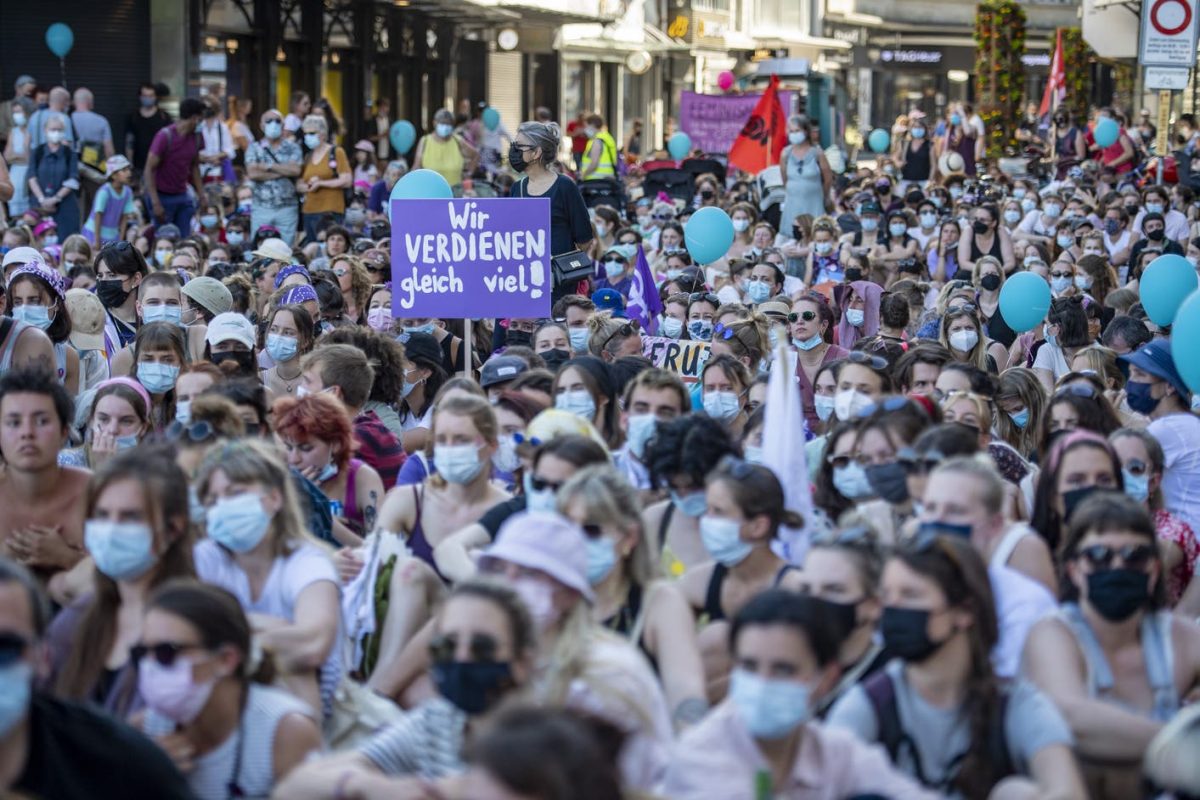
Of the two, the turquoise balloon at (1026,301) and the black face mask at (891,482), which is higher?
the turquoise balloon at (1026,301)

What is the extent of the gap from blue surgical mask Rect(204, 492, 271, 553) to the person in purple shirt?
594 inches

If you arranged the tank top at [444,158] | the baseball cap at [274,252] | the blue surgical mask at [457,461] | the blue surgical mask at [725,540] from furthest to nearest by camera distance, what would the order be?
the tank top at [444,158]
the baseball cap at [274,252]
the blue surgical mask at [457,461]
the blue surgical mask at [725,540]

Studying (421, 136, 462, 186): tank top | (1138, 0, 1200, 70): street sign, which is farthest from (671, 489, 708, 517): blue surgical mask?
(421, 136, 462, 186): tank top

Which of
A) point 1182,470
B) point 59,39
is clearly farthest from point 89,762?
point 59,39

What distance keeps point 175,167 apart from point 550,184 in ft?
30.4

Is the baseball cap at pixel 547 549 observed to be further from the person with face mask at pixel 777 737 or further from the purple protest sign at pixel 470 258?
the purple protest sign at pixel 470 258

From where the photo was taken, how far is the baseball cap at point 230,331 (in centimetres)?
925

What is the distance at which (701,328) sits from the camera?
12.3 metres

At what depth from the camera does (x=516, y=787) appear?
355cm

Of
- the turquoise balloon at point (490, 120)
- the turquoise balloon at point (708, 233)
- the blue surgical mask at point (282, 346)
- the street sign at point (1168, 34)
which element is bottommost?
the blue surgical mask at point (282, 346)

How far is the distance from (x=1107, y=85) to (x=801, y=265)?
60.8 m

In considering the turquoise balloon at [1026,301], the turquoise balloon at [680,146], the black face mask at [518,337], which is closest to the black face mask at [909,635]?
the black face mask at [518,337]

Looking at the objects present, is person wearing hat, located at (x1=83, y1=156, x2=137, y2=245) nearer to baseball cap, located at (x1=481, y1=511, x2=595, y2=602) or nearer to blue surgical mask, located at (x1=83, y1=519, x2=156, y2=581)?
blue surgical mask, located at (x1=83, y1=519, x2=156, y2=581)

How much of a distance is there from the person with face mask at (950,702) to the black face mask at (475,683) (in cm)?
81
